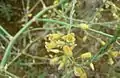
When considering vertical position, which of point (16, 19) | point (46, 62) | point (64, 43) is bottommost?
point (46, 62)

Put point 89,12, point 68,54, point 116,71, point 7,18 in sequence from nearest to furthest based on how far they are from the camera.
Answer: point 68,54
point 89,12
point 116,71
point 7,18

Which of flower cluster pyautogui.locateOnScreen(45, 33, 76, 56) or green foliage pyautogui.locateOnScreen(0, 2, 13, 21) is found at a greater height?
flower cluster pyautogui.locateOnScreen(45, 33, 76, 56)

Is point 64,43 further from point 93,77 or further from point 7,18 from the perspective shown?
point 7,18

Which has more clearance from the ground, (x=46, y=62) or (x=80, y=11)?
(x=80, y=11)

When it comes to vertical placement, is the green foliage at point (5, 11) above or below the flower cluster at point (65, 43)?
below

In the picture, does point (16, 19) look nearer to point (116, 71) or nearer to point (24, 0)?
point (24, 0)

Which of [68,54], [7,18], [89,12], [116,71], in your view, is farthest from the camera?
[7,18]

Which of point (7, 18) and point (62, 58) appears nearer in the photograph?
point (62, 58)

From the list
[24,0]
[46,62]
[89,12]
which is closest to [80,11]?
[89,12]

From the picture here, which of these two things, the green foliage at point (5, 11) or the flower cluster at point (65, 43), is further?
the green foliage at point (5, 11)

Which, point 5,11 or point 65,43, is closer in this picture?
point 65,43

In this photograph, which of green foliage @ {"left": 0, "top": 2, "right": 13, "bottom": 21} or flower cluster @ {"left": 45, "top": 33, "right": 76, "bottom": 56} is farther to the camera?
green foliage @ {"left": 0, "top": 2, "right": 13, "bottom": 21}
